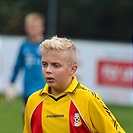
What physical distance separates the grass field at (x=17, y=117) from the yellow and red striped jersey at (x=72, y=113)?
6.07 metres

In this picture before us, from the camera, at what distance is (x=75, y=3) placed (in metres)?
18.5

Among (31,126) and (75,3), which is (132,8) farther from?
(31,126)

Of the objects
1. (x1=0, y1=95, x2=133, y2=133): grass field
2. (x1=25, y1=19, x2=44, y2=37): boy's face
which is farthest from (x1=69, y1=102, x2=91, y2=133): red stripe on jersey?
(x1=0, y1=95, x2=133, y2=133): grass field

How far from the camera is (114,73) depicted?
1680cm

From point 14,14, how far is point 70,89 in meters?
14.2

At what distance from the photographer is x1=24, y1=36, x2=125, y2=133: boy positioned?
502 cm

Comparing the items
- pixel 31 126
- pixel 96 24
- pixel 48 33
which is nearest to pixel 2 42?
pixel 48 33

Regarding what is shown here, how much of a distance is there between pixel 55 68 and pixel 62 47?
6.9 inches

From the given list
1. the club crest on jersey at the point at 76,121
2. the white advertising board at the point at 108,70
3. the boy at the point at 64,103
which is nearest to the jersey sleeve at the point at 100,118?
the boy at the point at 64,103

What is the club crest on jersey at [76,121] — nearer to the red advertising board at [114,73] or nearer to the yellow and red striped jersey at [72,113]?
the yellow and red striped jersey at [72,113]

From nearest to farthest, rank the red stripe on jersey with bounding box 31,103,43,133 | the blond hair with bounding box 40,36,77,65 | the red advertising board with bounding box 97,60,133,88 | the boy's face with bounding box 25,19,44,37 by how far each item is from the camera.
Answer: the blond hair with bounding box 40,36,77,65 → the red stripe on jersey with bounding box 31,103,43,133 → the boy's face with bounding box 25,19,44,37 → the red advertising board with bounding box 97,60,133,88

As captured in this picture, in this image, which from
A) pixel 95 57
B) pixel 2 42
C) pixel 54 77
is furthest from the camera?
pixel 2 42

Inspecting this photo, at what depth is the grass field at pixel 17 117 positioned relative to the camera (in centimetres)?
1176

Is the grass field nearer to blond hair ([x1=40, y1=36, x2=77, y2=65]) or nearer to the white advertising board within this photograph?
the white advertising board
